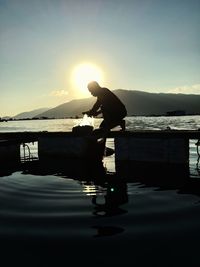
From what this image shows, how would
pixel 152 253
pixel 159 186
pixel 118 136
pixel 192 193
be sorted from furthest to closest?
pixel 118 136 < pixel 159 186 < pixel 192 193 < pixel 152 253

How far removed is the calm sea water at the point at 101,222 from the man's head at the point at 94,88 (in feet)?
18.2

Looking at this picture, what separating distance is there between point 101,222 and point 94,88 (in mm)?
9483

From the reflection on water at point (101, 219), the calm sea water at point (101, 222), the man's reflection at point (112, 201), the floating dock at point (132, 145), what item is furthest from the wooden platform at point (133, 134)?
the man's reflection at point (112, 201)

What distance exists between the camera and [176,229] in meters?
5.68

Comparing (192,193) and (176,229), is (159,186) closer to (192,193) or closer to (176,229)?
(192,193)

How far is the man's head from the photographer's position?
48.5 feet

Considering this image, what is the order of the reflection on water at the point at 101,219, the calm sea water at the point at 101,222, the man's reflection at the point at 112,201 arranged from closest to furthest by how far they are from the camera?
the calm sea water at the point at 101,222, the reflection on water at the point at 101,219, the man's reflection at the point at 112,201

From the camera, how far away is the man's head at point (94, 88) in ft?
48.5

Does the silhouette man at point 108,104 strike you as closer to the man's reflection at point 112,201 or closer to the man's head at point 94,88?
the man's head at point 94,88

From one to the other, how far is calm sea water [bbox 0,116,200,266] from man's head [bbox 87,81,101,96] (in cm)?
553

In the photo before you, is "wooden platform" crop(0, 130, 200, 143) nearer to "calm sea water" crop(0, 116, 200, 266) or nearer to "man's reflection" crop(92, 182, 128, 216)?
"calm sea water" crop(0, 116, 200, 266)

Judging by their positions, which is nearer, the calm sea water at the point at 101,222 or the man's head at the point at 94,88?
the calm sea water at the point at 101,222

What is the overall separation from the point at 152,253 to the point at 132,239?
0.63 metres

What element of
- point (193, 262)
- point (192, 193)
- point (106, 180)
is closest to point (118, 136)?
point (106, 180)
